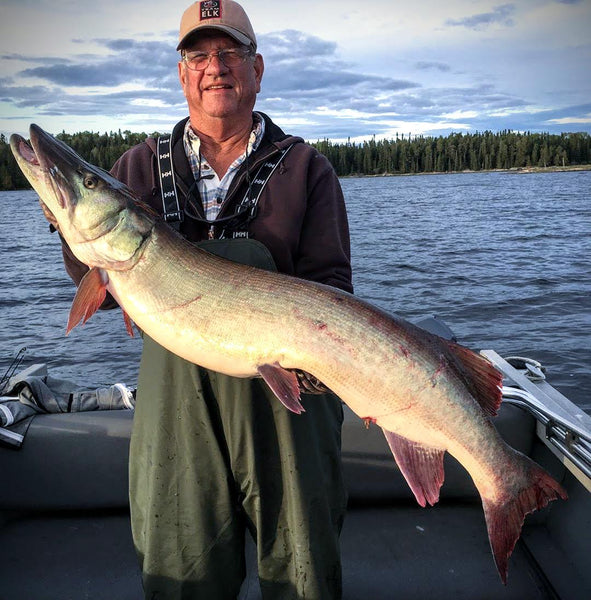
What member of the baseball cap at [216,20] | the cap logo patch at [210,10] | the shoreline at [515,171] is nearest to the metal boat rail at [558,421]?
the baseball cap at [216,20]

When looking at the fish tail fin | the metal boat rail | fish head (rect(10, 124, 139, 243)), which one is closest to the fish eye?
fish head (rect(10, 124, 139, 243))

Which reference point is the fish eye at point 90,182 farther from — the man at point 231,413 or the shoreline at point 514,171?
the shoreline at point 514,171

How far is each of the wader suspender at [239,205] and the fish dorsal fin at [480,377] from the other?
1.08 metres

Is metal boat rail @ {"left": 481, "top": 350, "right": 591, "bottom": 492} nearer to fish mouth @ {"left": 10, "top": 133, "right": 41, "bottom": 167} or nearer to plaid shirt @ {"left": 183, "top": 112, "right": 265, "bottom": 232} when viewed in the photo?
plaid shirt @ {"left": 183, "top": 112, "right": 265, "bottom": 232}

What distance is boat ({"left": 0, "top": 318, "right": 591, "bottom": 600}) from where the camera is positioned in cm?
359

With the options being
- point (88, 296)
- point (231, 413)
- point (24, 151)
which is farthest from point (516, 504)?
point (24, 151)

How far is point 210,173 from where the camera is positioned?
10.1ft

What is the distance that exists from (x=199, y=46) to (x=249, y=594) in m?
3.00

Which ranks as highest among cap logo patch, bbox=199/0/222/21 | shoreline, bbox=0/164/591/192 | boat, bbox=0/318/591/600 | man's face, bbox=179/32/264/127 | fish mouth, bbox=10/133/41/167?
cap logo patch, bbox=199/0/222/21

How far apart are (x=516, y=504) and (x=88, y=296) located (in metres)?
1.96

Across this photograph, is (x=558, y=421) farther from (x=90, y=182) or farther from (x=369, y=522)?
(x=90, y=182)

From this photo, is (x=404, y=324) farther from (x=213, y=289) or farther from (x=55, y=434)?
(x=55, y=434)

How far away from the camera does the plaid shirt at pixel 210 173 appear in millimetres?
3041

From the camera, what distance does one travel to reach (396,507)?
14.2 ft
